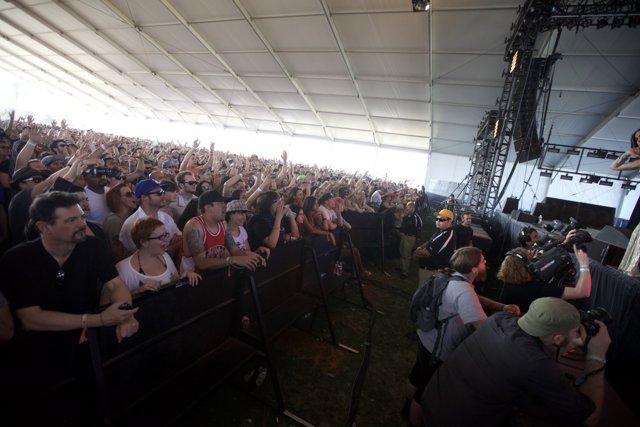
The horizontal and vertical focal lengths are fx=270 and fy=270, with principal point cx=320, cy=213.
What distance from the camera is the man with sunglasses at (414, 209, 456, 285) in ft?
16.0

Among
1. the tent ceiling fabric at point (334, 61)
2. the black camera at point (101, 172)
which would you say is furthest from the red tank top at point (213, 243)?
the tent ceiling fabric at point (334, 61)

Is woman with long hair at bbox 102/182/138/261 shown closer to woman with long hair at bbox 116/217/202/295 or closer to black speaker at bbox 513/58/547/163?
woman with long hair at bbox 116/217/202/295

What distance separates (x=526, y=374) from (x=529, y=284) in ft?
6.98

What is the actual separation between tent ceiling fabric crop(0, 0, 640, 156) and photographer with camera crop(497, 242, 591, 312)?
476 inches

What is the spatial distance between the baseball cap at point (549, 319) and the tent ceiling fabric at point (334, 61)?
13.6 metres

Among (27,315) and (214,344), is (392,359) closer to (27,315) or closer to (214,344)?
(214,344)

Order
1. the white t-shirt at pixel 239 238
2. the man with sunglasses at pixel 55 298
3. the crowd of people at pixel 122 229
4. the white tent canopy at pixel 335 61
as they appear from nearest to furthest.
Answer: the man with sunglasses at pixel 55 298, the crowd of people at pixel 122 229, the white t-shirt at pixel 239 238, the white tent canopy at pixel 335 61

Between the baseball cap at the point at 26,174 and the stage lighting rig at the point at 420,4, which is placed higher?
the stage lighting rig at the point at 420,4

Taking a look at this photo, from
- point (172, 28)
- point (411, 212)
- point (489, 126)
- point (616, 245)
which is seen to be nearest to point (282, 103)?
point (172, 28)

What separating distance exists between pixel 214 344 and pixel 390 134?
85.6 feet

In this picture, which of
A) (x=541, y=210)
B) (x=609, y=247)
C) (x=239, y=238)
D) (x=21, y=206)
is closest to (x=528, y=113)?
(x=541, y=210)

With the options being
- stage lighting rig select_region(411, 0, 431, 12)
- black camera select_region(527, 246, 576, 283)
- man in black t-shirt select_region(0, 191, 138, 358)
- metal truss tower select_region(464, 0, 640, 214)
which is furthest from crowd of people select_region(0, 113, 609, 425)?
stage lighting rig select_region(411, 0, 431, 12)

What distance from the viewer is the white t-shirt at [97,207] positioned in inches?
146

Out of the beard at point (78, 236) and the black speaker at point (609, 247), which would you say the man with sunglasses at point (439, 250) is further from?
the beard at point (78, 236)
